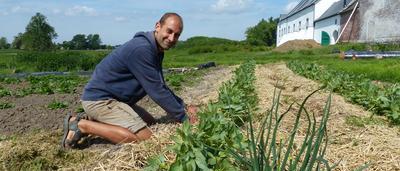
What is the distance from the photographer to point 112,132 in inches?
190

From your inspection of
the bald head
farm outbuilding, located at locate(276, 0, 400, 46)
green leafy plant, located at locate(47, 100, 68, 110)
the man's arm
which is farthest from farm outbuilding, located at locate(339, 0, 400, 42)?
the man's arm

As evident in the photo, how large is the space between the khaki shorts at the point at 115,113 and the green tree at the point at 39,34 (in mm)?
41846

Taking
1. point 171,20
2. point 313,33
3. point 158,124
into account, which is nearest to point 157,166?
point 171,20

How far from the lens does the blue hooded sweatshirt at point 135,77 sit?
4.72 metres

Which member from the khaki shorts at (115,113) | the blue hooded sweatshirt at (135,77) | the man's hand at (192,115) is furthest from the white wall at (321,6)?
the khaki shorts at (115,113)

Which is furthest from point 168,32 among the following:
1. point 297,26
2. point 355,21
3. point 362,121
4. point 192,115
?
point 297,26

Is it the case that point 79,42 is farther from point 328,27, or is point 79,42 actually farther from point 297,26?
point 328,27

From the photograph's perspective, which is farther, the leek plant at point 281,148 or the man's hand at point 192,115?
the man's hand at point 192,115

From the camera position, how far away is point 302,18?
2078 inches

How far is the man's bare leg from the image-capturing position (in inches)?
187

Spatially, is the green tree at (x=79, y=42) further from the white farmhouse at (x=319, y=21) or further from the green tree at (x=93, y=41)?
the white farmhouse at (x=319, y=21)

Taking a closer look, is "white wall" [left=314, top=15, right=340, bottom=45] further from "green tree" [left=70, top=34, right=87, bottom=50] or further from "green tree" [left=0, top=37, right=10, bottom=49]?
"green tree" [left=0, top=37, right=10, bottom=49]

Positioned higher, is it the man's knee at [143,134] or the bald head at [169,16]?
the bald head at [169,16]

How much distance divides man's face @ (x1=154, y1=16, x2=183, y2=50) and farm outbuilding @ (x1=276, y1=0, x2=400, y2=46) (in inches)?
1255
